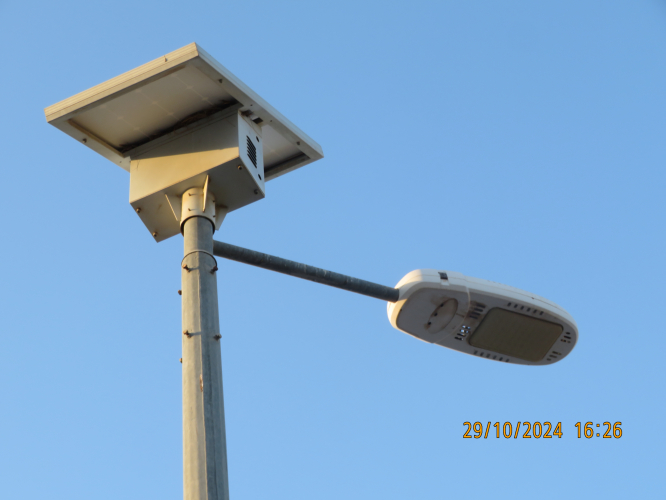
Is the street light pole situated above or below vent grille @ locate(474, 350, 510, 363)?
below

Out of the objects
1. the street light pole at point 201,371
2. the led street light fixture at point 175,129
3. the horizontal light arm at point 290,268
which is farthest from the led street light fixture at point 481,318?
the street light pole at point 201,371

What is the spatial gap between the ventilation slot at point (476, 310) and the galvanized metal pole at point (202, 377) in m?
2.26

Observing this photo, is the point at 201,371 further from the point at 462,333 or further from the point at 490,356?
the point at 490,356

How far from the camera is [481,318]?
6.06 m

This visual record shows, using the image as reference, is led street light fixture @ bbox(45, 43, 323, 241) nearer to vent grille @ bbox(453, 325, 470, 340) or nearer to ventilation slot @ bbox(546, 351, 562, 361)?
vent grille @ bbox(453, 325, 470, 340)

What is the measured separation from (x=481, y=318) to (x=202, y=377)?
2.70 meters

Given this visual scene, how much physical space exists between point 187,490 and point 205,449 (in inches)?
7.5

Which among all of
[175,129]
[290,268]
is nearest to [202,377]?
[290,268]

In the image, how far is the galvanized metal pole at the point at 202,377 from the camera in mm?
3721

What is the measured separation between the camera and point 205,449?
3.77m

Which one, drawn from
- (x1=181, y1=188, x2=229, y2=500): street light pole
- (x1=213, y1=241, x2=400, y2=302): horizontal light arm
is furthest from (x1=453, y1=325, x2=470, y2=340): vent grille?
(x1=181, y1=188, x2=229, y2=500): street light pole

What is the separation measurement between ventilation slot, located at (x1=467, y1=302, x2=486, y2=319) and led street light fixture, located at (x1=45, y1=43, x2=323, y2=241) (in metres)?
1.92

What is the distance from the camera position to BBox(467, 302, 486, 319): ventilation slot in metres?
5.95

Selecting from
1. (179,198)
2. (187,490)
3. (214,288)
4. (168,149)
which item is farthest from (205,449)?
(168,149)
